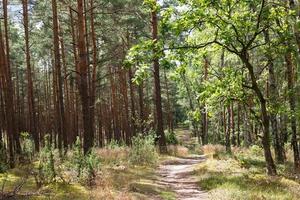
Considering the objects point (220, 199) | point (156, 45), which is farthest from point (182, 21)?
point (220, 199)

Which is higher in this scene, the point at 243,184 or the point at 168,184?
the point at 243,184

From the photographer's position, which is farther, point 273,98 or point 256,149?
point 256,149

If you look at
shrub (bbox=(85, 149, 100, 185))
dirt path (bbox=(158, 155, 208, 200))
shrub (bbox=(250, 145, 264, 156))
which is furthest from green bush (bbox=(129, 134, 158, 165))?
shrub (bbox=(85, 149, 100, 185))

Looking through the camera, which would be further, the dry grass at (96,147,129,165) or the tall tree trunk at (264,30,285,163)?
the dry grass at (96,147,129,165)

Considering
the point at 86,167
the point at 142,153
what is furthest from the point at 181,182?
the point at 86,167

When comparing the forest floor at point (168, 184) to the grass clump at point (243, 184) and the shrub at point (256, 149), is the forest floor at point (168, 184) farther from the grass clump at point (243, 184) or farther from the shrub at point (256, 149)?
the shrub at point (256, 149)

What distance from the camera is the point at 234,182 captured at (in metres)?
11.6

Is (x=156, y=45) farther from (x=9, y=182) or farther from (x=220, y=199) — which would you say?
(x=9, y=182)

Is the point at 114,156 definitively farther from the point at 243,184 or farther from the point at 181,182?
the point at 243,184

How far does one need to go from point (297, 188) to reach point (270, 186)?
68 cm

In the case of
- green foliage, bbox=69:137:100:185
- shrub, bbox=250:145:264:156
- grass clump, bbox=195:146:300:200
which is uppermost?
green foliage, bbox=69:137:100:185

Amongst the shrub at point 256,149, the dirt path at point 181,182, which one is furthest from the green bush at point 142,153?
the shrub at point 256,149

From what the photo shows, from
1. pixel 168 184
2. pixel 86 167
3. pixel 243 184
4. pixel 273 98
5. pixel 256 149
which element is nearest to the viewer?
pixel 86 167

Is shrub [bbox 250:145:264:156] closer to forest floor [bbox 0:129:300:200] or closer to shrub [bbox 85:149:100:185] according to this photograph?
forest floor [bbox 0:129:300:200]
